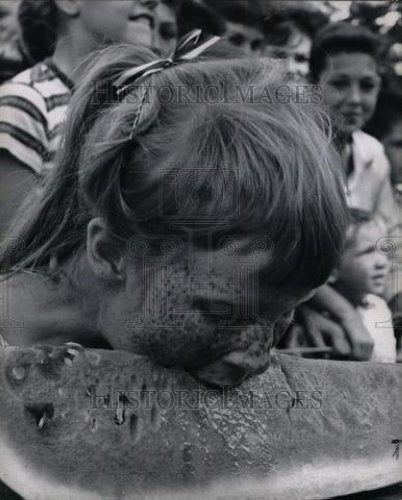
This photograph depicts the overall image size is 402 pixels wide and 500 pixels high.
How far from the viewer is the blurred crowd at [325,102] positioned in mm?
1981

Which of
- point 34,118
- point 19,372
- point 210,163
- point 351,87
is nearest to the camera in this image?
point 210,163

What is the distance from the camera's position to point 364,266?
2.13 meters

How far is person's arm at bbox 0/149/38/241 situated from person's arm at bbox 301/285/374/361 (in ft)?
2.67

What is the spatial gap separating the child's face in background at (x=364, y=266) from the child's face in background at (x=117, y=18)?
0.77 m

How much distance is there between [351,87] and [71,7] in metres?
0.77

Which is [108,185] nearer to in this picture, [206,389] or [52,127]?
[52,127]

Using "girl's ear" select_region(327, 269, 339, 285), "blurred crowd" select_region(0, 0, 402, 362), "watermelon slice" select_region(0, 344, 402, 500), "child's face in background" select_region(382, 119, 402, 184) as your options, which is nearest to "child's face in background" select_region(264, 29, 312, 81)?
"blurred crowd" select_region(0, 0, 402, 362)

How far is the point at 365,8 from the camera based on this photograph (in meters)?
2.10

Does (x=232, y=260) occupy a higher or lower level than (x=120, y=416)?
higher

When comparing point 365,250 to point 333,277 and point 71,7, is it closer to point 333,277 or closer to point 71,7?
point 333,277

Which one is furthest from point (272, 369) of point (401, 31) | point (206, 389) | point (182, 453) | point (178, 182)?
point (401, 31)

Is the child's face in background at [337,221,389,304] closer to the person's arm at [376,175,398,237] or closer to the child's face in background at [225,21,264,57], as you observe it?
the person's arm at [376,175,398,237]

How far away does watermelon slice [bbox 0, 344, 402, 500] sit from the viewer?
1809 mm

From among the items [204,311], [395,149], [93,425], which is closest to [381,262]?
[395,149]
